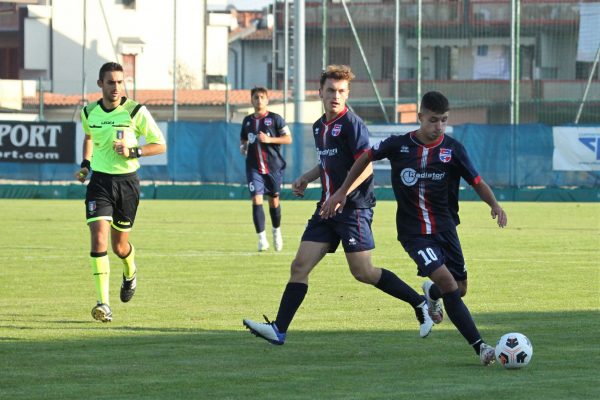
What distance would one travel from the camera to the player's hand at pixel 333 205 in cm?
959

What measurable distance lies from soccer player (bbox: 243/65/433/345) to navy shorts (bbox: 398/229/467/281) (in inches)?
30.7

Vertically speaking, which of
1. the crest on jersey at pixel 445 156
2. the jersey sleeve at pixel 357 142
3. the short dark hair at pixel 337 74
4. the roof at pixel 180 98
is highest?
the roof at pixel 180 98

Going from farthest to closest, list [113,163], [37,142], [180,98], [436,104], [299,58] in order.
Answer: [180,98], [299,58], [37,142], [113,163], [436,104]

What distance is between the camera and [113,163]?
39.5 ft

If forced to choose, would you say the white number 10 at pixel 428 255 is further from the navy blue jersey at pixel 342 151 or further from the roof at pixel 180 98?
the roof at pixel 180 98

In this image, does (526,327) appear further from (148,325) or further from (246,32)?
(246,32)

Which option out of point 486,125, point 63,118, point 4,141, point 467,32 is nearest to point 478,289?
point 486,125

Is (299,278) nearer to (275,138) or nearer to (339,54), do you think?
(275,138)

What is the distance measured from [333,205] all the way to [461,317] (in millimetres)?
1256

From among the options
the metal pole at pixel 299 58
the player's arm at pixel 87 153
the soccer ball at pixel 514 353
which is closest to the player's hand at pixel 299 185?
the soccer ball at pixel 514 353

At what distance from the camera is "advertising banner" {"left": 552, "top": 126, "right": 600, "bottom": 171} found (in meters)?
32.8

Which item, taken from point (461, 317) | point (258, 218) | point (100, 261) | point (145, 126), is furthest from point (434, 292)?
point (258, 218)

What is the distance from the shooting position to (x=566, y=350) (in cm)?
948

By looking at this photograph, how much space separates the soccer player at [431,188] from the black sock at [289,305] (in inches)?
30.6
